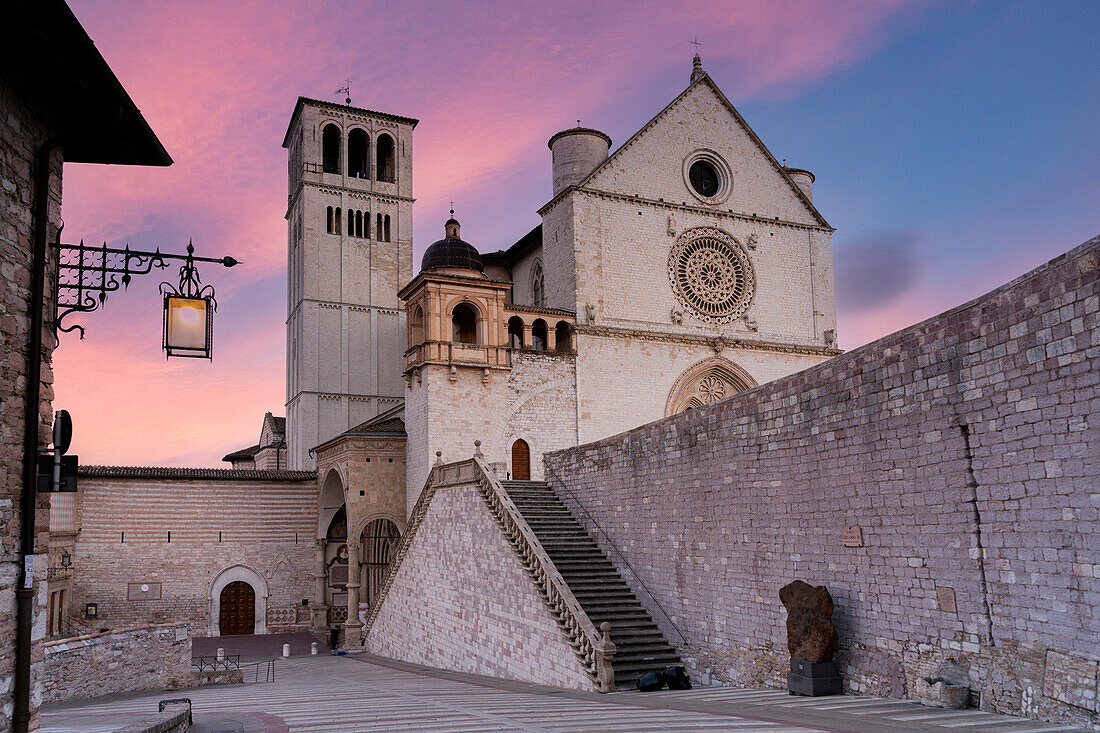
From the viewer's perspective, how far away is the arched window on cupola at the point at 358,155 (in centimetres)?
4407

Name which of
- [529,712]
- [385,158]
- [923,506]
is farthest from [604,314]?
[385,158]

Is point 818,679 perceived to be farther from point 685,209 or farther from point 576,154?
point 576,154

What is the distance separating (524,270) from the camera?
36094 millimetres

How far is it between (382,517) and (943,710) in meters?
21.8

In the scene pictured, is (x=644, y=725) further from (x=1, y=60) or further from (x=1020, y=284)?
(x=1, y=60)

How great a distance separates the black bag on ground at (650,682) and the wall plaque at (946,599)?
518 centimetres

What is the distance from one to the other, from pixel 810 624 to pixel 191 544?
81.7 ft

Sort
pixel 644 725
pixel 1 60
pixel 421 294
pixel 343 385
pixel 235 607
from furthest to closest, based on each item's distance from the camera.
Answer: pixel 343 385, pixel 235 607, pixel 421 294, pixel 644 725, pixel 1 60

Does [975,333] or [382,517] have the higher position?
[975,333]

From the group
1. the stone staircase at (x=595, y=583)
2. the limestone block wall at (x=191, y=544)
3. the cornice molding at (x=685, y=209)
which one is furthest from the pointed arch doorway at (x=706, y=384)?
the limestone block wall at (x=191, y=544)

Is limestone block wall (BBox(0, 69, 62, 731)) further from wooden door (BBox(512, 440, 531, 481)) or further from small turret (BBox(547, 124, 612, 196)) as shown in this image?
small turret (BBox(547, 124, 612, 196))

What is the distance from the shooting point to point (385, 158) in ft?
149

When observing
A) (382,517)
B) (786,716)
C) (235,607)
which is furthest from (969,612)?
(235,607)

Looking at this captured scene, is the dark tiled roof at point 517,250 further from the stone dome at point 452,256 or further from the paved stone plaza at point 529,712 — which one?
the paved stone plaza at point 529,712
